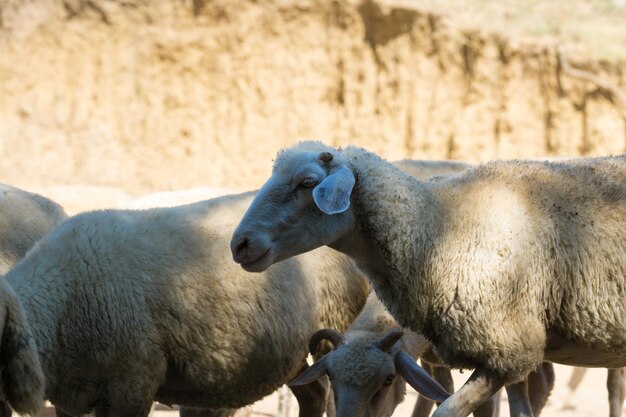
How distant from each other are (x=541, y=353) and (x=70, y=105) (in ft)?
43.0

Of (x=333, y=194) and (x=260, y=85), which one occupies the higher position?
(x=333, y=194)

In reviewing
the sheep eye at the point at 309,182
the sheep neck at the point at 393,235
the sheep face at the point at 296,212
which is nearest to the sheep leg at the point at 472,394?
the sheep neck at the point at 393,235

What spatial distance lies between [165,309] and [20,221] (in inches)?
71.5

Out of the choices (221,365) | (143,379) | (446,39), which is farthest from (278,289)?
(446,39)

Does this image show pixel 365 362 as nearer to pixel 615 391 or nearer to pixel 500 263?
pixel 500 263

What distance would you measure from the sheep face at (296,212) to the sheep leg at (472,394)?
82 cm

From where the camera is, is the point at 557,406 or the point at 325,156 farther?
the point at 557,406

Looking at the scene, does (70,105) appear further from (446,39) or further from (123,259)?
(123,259)

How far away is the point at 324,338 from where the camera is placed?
5.26m

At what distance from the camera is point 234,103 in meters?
16.6

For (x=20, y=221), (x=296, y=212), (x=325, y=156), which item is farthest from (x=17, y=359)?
A: (x=20, y=221)

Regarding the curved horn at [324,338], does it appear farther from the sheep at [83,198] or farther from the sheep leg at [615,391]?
the sheep at [83,198]

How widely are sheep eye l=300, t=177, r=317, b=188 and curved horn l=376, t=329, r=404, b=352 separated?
Result: 1.15 meters

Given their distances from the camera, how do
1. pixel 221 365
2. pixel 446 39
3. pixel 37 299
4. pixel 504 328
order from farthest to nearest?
pixel 446 39 → pixel 221 365 → pixel 37 299 → pixel 504 328
